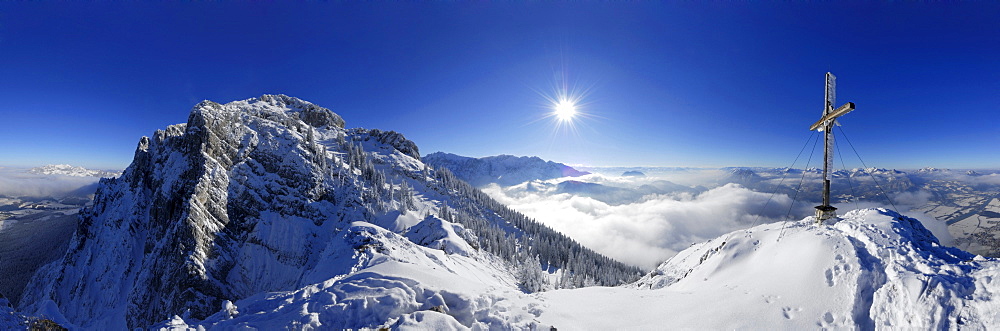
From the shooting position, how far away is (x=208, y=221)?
75750 millimetres

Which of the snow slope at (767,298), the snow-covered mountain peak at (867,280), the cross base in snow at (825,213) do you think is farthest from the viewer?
the cross base in snow at (825,213)

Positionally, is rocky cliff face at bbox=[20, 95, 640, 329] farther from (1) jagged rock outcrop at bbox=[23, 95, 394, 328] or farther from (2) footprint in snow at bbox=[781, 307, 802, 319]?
(2) footprint in snow at bbox=[781, 307, 802, 319]

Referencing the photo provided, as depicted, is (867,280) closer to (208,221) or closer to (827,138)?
(827,138)

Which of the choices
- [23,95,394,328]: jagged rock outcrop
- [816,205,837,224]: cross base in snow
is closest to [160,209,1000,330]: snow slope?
[816,205,837,224]: cross base in snow

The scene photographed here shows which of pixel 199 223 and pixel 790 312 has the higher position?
pixel 790 312

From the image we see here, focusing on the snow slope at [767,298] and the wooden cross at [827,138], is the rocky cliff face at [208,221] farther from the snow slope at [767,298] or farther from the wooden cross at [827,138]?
the wooden cross at [827,138]

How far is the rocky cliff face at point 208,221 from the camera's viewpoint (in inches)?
2783

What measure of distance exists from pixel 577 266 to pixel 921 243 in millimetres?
77640

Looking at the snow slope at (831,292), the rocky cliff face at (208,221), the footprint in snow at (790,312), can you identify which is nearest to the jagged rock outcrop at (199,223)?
the rocky cliff face at (208,221)

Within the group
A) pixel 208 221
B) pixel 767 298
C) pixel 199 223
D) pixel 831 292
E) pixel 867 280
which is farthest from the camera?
pixel 208 221

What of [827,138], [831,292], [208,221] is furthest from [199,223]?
[827,138]

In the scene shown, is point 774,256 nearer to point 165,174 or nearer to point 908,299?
point 908,299

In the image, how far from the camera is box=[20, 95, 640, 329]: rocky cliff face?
70.7 metres

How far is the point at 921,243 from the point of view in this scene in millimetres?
9695
